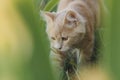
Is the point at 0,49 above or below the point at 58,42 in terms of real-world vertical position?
above

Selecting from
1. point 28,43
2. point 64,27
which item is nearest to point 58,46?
point 64,27

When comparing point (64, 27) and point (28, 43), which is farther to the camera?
point (64, 27)

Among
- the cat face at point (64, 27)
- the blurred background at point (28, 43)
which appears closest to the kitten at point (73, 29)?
the cat face at point (64, 27)

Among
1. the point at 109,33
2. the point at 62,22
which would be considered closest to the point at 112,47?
the point at 109,33

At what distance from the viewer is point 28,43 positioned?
0.87 feet

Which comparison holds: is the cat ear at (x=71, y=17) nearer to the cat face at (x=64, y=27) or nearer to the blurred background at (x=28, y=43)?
the cat face at (x=64, y=27)

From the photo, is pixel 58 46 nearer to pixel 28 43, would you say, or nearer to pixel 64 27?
pixel 64 27

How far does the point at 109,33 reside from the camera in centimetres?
26

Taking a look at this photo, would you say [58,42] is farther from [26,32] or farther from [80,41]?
[26,32]

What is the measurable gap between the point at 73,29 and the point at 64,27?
0.08ft

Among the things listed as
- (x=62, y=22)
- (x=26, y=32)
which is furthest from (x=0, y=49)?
(x=62, y=22)

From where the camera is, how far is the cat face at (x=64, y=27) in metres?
0.80

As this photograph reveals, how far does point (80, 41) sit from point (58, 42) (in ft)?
0.19

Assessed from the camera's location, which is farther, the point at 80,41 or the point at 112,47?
the point at 80,41
